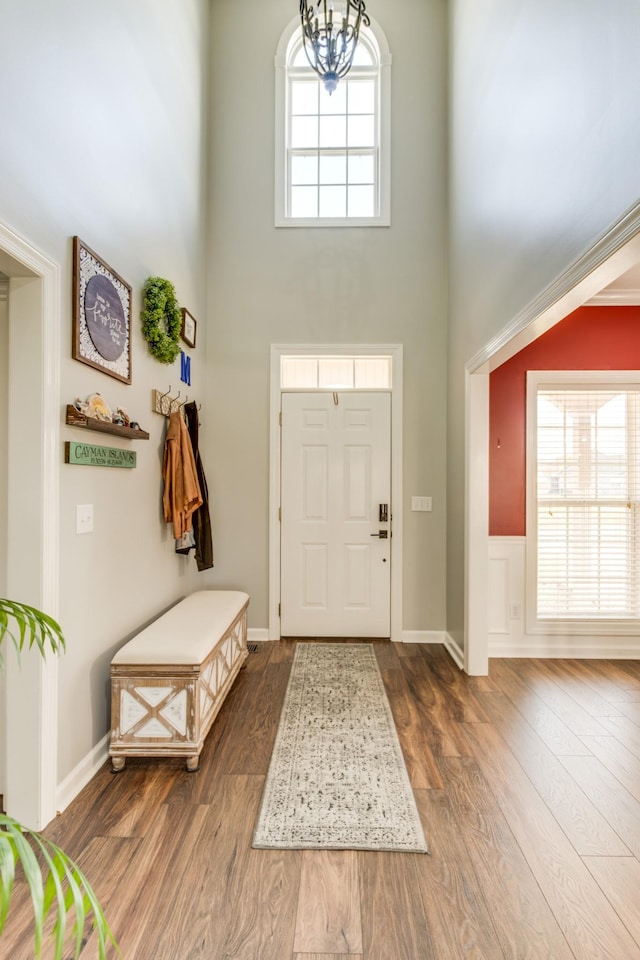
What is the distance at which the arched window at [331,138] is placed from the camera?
13.9ft

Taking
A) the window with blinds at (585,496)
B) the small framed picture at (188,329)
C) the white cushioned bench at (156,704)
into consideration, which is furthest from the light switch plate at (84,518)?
the window with blinds at (585,496)

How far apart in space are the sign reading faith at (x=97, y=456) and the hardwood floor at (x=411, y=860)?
139cm

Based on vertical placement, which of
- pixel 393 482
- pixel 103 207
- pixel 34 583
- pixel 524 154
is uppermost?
pixel 524 154

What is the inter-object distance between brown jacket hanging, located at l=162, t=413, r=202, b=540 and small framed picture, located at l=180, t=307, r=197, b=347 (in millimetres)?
645

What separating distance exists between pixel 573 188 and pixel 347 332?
2384 millimetres

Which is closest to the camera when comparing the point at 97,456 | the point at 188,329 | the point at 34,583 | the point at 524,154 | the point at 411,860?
the point at 411,860

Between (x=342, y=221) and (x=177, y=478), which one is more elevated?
(x=342, y=221)

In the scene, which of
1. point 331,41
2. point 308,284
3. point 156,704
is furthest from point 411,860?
point 308,284

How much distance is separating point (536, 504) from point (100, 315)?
318cm

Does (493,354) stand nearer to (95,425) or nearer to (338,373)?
(338,373)

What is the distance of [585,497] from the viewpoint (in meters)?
3.91

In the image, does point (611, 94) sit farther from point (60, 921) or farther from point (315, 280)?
point (315, 280)

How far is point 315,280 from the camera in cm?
419

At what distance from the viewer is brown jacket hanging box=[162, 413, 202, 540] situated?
3.15 m
